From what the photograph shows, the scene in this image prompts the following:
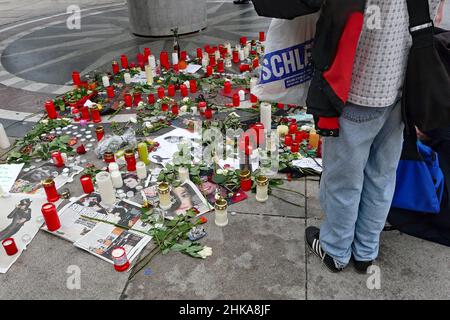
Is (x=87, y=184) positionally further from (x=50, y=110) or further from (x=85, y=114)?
(x=50, y=110)

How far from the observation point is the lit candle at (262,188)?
8.71ft

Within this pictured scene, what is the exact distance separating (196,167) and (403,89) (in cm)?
190

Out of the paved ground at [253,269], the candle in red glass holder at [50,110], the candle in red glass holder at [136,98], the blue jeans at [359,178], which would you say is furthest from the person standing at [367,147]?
the candle in red glass holder at [50,110]

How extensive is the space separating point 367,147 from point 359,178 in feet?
0.53

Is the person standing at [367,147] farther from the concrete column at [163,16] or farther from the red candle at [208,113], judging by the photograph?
the concrete column at [163,16]

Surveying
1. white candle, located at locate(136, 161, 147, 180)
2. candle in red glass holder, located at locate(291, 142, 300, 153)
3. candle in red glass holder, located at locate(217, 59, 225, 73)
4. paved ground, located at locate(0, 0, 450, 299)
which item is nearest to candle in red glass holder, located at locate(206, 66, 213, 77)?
candle in red glass holder, located at locate(217, 59, 225, 73)

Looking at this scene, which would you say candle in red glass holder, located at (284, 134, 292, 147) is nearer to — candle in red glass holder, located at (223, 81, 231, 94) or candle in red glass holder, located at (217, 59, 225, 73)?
candle in red glass holder, located at (223, 81, 231, 94)

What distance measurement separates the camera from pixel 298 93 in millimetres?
1814

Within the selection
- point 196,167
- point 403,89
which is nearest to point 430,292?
point 403,89

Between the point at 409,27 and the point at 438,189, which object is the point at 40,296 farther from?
the point at 438,189

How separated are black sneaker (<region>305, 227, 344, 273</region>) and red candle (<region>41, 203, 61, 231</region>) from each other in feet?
5.58

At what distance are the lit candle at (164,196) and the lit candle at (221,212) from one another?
0.37 metres

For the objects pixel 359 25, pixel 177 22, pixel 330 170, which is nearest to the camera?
pixel 359 25

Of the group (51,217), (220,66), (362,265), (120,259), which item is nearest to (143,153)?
(51,217)
